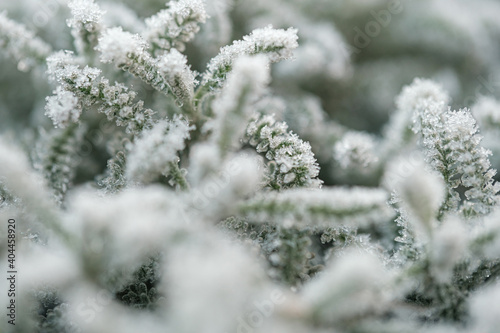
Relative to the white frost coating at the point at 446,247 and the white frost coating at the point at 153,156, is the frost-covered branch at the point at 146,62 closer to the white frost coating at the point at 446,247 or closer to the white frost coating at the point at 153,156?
the white frost coating at the point at 153,156

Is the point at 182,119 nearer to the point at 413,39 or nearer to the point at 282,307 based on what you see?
the point at 282,307

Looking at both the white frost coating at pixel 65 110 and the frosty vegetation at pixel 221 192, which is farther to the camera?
the white frost coating at pixel 65 110

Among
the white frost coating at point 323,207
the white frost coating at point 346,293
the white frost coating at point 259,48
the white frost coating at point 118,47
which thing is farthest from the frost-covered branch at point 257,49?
the white frost coating at point 346,293

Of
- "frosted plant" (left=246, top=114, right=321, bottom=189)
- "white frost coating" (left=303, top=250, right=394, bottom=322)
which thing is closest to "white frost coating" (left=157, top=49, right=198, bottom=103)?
"frosted plant" (left=246, top=114, right=321, bottom=189)

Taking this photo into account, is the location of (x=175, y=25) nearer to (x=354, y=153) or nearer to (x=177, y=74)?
(x=177, y=74)

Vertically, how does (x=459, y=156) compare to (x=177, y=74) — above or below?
below

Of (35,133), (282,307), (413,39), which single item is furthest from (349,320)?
(413,39)

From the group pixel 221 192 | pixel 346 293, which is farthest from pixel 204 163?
pixel 346 293
